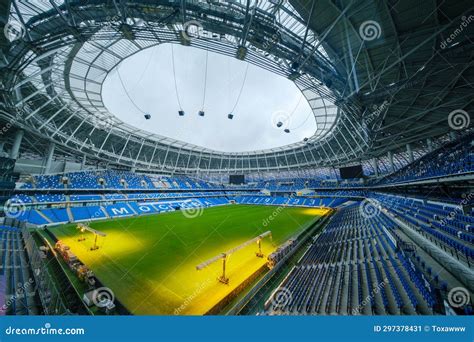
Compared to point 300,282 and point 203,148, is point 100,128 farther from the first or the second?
point 300,282

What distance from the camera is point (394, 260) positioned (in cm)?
742

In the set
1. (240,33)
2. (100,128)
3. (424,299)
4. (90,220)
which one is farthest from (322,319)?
(100,128)

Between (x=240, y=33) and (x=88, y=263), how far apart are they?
14.5 m
